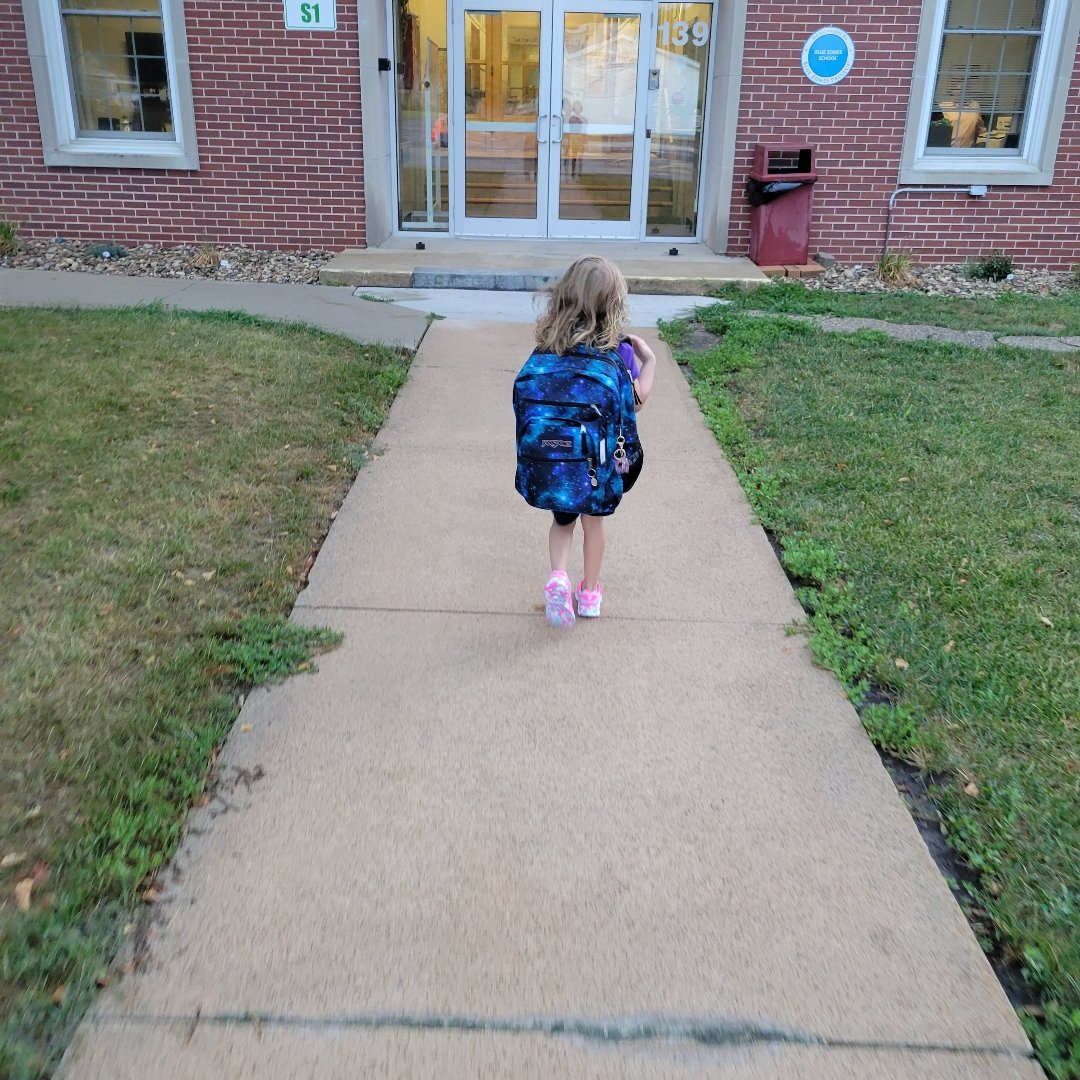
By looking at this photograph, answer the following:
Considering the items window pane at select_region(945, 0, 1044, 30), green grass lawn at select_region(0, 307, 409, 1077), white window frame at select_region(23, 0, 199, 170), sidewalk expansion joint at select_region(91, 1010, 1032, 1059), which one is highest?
window pane at select_region(945, 0, 1044, 30)

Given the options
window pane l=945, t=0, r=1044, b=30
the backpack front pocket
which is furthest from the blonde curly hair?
window pane l=945, t=0, r=1044, b=30

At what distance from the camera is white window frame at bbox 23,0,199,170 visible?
1016 centimetres

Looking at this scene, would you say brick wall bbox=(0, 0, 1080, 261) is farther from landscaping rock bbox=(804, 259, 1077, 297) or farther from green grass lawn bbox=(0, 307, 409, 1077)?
green grass lawn bbox=(0, 307, 409, 1077)

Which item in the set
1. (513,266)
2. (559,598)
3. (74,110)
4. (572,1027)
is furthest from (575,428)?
(74,110)

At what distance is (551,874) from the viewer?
8.71 ft

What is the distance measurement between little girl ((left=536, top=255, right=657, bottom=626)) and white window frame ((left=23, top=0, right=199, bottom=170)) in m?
8.30

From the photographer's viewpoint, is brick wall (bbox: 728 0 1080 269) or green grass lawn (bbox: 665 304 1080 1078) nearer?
green grass lawn (bbox: 665 304 1080 1078)

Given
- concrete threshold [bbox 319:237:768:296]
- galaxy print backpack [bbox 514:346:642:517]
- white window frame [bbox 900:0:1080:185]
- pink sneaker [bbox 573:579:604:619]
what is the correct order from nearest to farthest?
1. galaxy print backpack [bbox 514:346:642:517]
2. pink sneaker [bbox 573:579:604:619]
3. concrete threshold [bbox 319:237:768:296]
4. white window frame [bbox 900:0:1080:185]

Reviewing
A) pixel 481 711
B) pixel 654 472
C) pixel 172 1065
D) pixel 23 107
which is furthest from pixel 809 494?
pixel 23 107

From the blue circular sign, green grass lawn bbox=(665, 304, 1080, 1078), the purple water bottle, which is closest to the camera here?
green grass lawn bbox=(665, 304, 1080, 1078)

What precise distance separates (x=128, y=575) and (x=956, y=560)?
333 centimetres

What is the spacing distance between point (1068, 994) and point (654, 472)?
11.6ft

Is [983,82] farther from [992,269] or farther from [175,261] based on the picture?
[175,261]

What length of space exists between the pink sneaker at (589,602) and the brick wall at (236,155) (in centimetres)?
788
